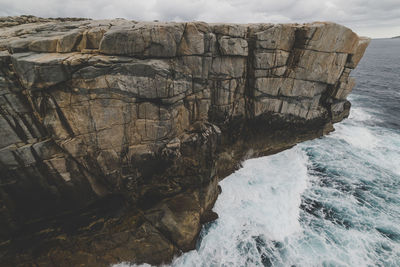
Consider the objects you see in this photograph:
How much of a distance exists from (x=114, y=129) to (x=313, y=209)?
878 inches

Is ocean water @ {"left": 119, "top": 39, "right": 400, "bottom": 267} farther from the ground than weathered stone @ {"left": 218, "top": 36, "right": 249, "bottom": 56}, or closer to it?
closer to it

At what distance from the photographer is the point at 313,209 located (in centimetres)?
2084

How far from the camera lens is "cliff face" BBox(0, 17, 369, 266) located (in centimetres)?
1396

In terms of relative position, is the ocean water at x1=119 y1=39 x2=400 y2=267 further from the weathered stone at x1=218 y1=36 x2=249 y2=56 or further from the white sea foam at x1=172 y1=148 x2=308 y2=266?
the weathered stone at x1=218 y1=36 x2=249 y2=56

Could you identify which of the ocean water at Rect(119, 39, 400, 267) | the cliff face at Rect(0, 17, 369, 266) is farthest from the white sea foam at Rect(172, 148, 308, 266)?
the cliff face at Rect(0, 17, 369, 266)

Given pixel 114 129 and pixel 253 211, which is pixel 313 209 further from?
pixel 114 129

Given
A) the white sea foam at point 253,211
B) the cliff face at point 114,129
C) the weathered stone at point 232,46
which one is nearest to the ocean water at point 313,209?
the white sea foam at point 253,211

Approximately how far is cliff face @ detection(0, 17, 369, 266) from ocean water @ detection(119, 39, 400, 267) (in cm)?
304

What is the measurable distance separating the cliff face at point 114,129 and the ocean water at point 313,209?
9.97 ft

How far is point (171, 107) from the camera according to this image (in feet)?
56.4

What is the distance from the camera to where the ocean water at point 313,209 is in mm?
16969

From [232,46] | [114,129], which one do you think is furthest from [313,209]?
[114,129]

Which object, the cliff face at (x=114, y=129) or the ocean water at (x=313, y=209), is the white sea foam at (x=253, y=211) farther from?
the cliff face at (x=114, y=129)

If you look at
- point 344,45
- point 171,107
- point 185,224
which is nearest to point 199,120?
point 171,107
